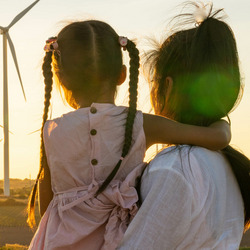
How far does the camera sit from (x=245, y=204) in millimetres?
3707

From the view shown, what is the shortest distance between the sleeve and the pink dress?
0.50 m

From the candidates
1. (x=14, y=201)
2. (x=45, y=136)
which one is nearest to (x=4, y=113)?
(x=14, y=201)

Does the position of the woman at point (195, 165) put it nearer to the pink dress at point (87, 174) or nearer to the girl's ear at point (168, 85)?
the girl's ear at point (168, 85)

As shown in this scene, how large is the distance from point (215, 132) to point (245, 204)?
1.56ft

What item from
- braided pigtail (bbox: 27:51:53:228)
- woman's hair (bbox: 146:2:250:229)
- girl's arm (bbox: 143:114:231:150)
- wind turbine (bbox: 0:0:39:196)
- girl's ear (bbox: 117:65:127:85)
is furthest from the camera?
wind turbine (bbox: 0:0:39:196)

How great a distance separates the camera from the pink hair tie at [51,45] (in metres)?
4.36

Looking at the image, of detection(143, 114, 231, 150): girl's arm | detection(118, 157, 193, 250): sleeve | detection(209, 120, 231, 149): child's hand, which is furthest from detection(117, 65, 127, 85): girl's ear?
detection(118, 157, 193, 250): sleeve

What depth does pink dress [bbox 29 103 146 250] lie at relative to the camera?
3.68 meters

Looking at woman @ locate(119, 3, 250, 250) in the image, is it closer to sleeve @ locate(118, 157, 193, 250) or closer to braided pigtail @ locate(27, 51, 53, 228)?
sleeve @ locate(118, 157, 193, 250)

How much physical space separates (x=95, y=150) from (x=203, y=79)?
2.62 feet

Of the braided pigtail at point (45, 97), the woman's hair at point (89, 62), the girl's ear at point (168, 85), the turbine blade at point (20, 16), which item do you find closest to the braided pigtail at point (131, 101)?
the woman's hair at point (89, 62)

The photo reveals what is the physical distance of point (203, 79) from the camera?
3.60 meters

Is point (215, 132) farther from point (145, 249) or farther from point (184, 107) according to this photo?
point (145, 249)

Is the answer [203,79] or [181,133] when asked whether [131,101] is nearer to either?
[181,133]
